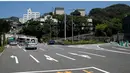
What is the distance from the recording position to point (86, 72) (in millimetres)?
12812

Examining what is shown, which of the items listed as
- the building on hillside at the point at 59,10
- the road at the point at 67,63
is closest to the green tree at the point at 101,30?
the building on hillside at the point at 59,10

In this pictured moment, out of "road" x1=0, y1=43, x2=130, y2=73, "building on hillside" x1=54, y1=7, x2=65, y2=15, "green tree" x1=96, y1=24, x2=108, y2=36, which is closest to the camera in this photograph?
"road" x1=0, y1=43, x2=130, y2=73

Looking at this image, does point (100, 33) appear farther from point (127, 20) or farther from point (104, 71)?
point (104, 71)

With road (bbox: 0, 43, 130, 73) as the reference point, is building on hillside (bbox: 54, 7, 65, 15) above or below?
above

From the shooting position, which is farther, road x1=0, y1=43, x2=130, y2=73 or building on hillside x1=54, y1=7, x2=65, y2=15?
building on hillside x1=54, y1=7, x2=65, y2=15

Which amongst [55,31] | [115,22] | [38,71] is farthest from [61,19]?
[38,71]

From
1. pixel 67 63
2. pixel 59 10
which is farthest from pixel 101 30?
pixel 67 63

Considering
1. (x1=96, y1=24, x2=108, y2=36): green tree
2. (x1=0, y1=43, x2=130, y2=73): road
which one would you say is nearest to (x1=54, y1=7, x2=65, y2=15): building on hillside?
(x1=96, y1=24, x2=108, y2=36): green tree

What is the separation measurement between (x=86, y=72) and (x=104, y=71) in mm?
1024

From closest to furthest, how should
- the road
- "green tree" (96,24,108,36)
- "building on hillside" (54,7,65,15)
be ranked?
the road → "green tree" (96,24,108,36) → "building on hillside" (54,7,65,15)

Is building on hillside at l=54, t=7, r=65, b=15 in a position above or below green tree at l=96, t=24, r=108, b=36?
above

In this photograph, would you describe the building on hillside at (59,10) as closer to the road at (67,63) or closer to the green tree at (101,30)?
the green tree at (101,30)

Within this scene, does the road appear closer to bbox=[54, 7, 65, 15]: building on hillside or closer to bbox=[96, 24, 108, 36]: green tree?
bbox=[96, 24, 108, 36]: green tree

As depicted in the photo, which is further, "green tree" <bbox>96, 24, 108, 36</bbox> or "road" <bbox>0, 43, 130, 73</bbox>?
"green tree" <bbox>96, 24, 108, 36</bbox>
